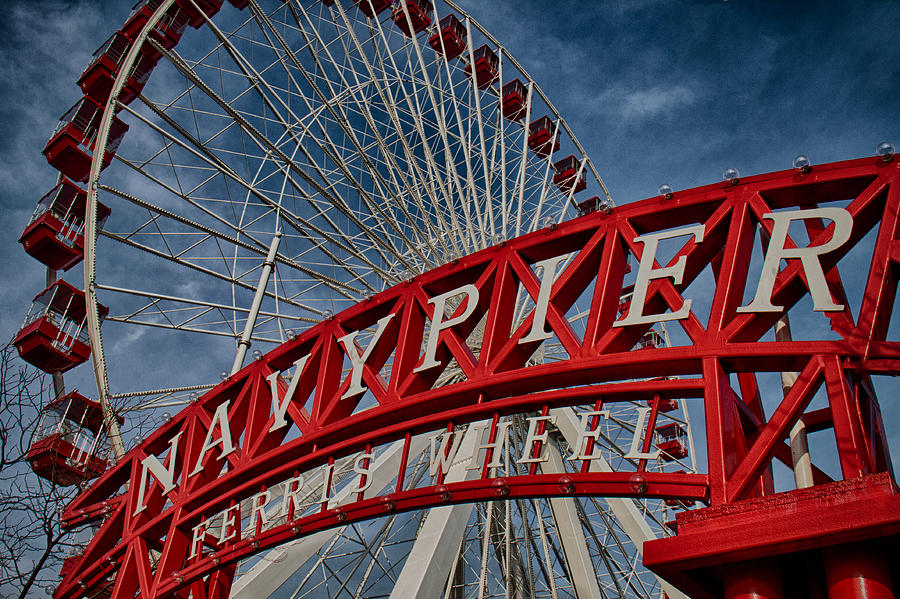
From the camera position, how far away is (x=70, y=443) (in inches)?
731

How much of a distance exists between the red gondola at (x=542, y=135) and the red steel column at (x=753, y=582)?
21277 millimetres

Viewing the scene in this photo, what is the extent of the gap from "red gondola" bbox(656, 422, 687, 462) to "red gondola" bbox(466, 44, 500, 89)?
1263 centimetres

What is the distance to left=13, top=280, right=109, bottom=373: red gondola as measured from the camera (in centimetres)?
1925

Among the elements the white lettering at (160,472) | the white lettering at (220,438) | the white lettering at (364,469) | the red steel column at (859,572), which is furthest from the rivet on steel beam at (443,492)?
the white lettering at (160,472)

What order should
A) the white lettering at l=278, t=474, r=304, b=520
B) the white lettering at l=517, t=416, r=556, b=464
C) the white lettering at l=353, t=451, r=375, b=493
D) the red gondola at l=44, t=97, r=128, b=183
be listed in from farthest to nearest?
the red gondola at l=44, t=97, r=128, b=183 < the white lettering at l=278, t=474, r=304, b=520 < the white lettering at l=353, t=451, r=375, b=493 < the white lettering at l=517, t=416, r=556, b=464

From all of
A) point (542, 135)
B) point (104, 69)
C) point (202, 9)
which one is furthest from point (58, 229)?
point (542, 135)

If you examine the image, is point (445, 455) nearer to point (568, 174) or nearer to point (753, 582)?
point (753, 582)

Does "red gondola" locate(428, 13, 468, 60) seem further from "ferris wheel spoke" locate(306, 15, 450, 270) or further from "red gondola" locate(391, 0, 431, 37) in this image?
"ferris wheel spoke" locate(306, 15, 450, 270)

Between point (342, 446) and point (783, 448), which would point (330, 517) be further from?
point (783, 448)

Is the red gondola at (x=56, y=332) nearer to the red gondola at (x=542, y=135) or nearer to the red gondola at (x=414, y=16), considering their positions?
the red gondola at (x=414, y=16)

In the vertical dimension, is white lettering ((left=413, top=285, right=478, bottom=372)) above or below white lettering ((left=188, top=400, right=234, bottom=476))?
above

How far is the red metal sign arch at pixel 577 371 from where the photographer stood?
6.98m

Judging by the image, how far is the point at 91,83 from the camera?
19.7 meters

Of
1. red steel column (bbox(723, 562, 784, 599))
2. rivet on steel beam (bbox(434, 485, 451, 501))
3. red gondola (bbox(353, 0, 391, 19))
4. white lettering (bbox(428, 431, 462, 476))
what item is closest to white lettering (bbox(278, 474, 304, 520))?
white lettering (bbox(428, 431, 462, 476))
